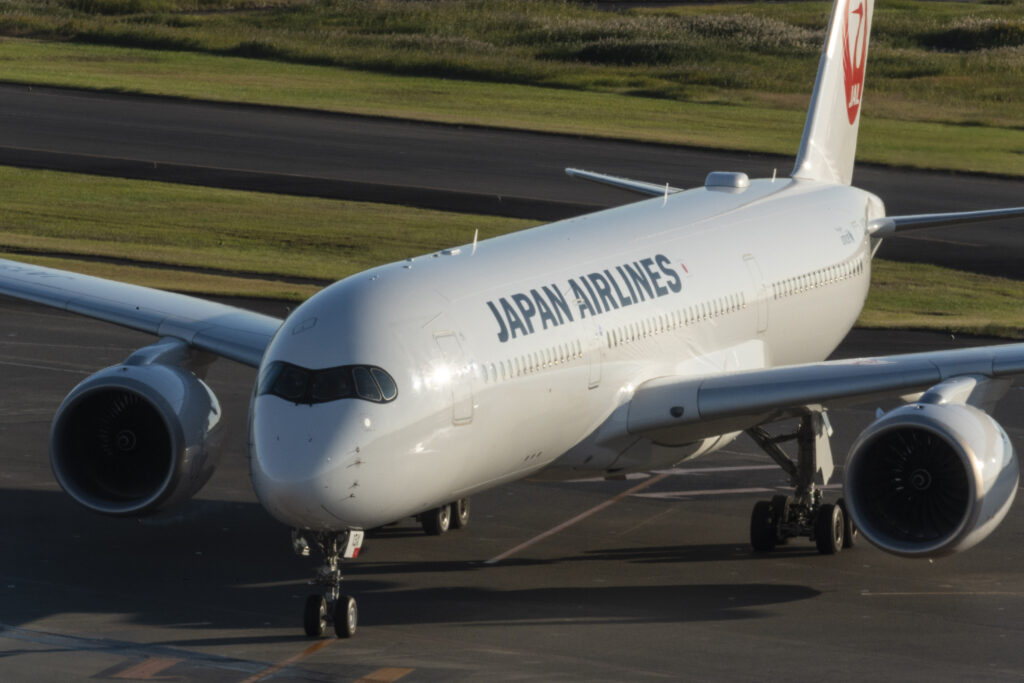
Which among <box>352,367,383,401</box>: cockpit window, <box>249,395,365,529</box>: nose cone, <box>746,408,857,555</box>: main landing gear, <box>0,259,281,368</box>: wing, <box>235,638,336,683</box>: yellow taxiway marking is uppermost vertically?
<box>0,259,281,368</box>: wing

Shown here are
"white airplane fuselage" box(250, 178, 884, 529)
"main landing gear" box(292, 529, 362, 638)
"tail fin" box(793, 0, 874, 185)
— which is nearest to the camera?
"white airplane fuselage" box(250, 178, 884, 529)

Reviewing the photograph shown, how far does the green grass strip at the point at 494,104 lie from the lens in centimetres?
7062

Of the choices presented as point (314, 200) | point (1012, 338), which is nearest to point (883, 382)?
point (1012, 338)

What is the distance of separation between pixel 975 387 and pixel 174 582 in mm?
10577

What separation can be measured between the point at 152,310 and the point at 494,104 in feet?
171

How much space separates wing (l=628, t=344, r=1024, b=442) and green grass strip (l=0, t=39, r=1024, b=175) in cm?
4464

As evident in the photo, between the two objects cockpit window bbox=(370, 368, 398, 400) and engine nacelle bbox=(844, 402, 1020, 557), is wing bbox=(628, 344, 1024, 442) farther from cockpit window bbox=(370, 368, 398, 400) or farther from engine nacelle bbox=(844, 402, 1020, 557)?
cockpit window bbox=(370, 368, 398, 400)

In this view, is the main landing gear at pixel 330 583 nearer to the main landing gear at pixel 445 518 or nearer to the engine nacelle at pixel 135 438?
the engine nacelle at pixel 135 438

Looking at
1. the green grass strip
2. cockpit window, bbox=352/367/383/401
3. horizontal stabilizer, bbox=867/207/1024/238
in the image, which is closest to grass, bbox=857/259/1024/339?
horizontal stabilizer, bbox=867/207/1024/238

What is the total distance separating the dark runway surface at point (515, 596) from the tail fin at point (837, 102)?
23.7ft

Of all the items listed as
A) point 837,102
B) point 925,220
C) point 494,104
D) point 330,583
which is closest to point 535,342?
point 330,583

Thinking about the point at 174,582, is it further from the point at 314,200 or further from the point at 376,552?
the point at 314,200

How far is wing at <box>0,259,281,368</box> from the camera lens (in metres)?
26.3

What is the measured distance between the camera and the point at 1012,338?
136 ft
